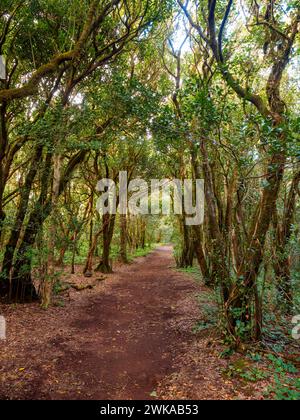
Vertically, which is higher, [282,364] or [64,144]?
[64,144]

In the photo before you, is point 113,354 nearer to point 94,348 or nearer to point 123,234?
point 94,348

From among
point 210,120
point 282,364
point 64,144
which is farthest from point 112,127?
point 282,364

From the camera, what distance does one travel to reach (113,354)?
20.4 ft

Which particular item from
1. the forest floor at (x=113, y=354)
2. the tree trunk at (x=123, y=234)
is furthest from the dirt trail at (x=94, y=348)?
the tree trunk at (x=123, y=234)

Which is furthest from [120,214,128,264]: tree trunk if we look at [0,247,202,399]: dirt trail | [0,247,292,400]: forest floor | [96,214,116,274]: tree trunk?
[0,247,292,400]: forest floor

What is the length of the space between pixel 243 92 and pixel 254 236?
9.65ft

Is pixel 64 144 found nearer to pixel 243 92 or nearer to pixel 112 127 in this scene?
pixel 112 127

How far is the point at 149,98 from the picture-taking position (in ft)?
24.8

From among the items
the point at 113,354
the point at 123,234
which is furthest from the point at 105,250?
the point at 113,354

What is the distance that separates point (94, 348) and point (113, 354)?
55 centimetres

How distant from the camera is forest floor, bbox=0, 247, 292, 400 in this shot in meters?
4.71

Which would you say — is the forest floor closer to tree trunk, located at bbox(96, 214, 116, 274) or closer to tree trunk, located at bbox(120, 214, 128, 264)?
tree trunk, located at bbox(96, 214, 116, 274)

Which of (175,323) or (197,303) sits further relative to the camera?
(197,303)
